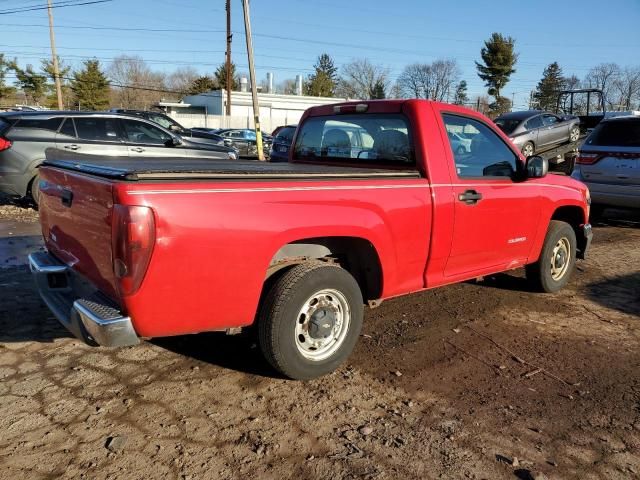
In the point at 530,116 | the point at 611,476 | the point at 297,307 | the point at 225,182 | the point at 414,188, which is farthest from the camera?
the point at 530,116

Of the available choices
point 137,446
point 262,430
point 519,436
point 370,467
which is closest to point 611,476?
point 519,436

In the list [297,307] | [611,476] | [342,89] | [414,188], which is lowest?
[611,476]

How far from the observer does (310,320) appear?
11.3ft

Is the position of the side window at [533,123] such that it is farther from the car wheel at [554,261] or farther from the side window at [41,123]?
the side window at [41,123]

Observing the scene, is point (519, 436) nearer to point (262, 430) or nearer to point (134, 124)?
point (262, 430)

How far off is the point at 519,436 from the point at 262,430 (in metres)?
1.45

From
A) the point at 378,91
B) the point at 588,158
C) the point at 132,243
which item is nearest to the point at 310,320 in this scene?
the point at 132,243

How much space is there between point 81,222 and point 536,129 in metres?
16.0

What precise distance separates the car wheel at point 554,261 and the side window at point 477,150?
1.03m

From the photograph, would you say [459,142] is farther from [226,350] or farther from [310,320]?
[226,350]

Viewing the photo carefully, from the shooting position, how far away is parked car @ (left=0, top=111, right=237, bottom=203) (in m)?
8.53

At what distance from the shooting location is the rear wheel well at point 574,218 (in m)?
5.64

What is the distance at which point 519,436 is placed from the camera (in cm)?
293

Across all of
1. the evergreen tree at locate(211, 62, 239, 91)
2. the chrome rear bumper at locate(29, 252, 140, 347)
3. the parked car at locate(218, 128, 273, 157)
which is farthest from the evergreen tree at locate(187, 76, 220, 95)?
the chrome rear bumper at locate(29, 252, 140, 347)
